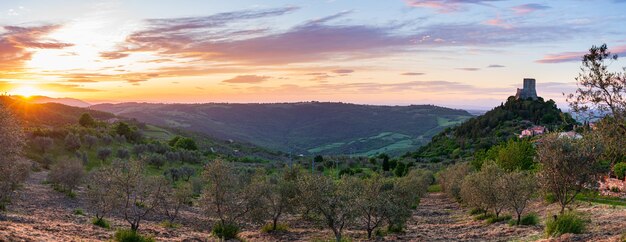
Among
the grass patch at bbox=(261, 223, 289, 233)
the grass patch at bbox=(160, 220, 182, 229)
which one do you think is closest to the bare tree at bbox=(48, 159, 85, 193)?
the grass patch at bbox=(160, 220, 182, 229)

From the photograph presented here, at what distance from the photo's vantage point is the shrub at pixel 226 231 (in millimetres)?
31109

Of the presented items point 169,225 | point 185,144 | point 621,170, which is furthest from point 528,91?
point 169,225

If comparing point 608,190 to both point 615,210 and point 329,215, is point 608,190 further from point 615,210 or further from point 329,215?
point 329,215

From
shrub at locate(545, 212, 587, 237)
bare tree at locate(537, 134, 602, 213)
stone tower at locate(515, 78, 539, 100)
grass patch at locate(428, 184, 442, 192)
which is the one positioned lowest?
grass patch at locate(428, 184, 442, 192)

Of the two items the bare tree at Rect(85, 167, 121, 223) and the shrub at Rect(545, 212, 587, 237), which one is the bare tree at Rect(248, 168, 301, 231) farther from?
the shrub at Rect(545, 212, 587, 237)

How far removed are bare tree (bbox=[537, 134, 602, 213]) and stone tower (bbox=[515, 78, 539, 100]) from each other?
14941 cm

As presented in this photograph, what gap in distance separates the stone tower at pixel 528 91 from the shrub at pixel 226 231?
501 feet

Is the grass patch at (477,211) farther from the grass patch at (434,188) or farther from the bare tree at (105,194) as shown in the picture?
the grass patch at (434,188)

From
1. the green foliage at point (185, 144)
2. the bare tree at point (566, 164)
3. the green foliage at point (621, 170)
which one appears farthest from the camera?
the green foliage at point (185, 144)

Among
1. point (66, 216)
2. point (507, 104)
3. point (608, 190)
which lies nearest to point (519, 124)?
point (507, 104)

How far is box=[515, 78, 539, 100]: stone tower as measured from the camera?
6427 inches

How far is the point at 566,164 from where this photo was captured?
80.3ft

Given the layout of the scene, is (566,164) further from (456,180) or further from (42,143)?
(42,143)

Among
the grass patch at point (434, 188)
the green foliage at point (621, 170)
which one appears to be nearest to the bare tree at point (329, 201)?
the green foliage at point (621, 170)
